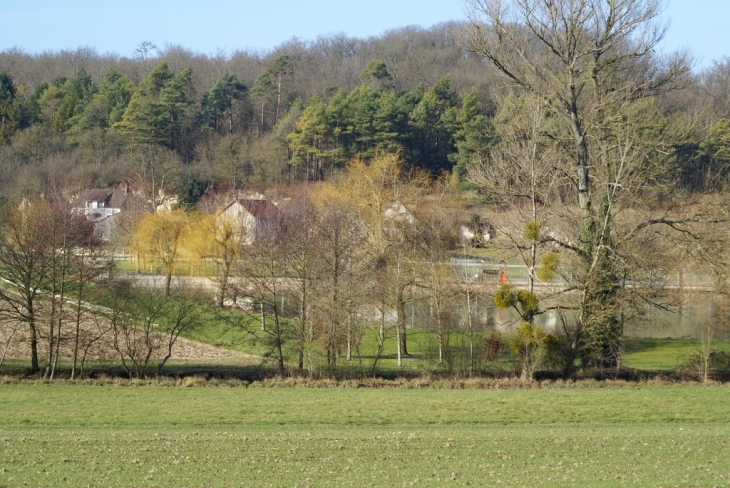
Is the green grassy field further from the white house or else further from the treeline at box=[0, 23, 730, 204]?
the treeline at box=[0, 23, 730, 204]

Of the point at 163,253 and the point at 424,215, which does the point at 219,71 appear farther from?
the point at 424,215

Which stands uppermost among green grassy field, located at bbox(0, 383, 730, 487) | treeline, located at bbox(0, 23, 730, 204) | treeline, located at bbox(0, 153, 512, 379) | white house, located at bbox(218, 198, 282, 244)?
treeline, located at bbox(0, 23, 730, 204)

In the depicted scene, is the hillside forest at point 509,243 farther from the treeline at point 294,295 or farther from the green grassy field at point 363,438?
the green grassy field at point 363,438

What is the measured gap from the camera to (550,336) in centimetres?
2405

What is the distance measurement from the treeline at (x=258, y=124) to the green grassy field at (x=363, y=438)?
27840 mm

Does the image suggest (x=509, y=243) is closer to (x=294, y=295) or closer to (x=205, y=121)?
(x=294, y=295)

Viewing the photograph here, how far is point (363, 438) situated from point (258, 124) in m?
88.6

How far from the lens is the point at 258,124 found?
98.9 meters

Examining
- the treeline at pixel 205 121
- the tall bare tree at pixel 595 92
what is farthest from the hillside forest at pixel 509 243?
the treeline at pixel 205 121

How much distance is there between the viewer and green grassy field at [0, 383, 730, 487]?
35.0 feet

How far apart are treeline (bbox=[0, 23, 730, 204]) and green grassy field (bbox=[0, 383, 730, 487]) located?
27840mm

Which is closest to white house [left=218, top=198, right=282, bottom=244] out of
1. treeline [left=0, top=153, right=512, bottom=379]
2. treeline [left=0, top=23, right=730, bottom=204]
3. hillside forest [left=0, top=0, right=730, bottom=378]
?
hillside forest [left=0, top=0, right=730, bottom=378]

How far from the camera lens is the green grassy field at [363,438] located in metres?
10.7

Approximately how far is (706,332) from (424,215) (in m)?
12.2
